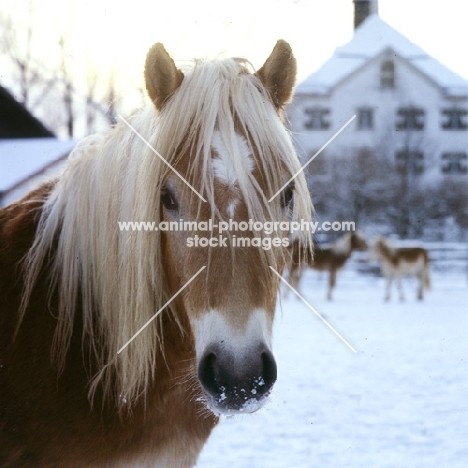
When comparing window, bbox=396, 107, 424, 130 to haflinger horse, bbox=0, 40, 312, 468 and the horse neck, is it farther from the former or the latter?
haflinger horse, bbox=0, 40, 312, 468

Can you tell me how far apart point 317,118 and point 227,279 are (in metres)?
21.3

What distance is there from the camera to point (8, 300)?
2.07 m

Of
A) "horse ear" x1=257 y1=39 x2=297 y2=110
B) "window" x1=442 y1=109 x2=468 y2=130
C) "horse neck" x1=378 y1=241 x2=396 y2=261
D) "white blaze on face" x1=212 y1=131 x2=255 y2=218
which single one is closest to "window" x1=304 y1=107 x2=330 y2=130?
"window" x1=442 y1=109 x2=468 y2=130

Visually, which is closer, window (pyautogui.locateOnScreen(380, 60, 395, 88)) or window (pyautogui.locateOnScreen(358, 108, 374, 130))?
window (pyautogui.locateOnScreen(358, 108, 374, 130))

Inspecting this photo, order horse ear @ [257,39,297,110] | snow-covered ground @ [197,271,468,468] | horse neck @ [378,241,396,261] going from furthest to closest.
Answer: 1. horse neck @ [378,241,396,261]
2. snow-covered ground @ [197,271,468,468]
3. horse ear @ [257,39,297,110]

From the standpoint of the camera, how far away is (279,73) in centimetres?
214

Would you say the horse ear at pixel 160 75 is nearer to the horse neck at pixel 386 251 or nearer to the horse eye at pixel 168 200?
the horse eye at pixel 168 200

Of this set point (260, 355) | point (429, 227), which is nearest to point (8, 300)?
point (260, 355)

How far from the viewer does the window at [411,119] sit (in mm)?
→ 23156

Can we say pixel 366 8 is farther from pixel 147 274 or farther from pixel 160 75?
pixel 147 274

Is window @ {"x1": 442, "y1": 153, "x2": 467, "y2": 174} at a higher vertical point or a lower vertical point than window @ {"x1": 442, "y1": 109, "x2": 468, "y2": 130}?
lower

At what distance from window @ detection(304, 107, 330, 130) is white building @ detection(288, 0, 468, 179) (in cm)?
4

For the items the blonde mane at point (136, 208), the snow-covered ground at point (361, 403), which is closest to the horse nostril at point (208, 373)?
the snow-covered ground at point (361, 403)

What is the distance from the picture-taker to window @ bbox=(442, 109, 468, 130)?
76.6ft
